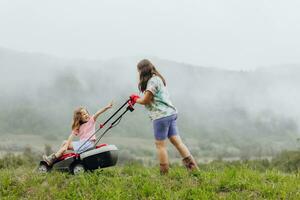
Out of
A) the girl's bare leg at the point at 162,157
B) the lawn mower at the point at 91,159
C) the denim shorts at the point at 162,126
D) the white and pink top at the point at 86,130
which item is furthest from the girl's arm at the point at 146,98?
the white and pink top at the point at 86,130

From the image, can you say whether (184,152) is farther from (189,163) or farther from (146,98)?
(146,98)

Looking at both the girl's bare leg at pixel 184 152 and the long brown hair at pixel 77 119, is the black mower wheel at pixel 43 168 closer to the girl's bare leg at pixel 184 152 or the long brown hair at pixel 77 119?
the long brown hair at pixel 77 119

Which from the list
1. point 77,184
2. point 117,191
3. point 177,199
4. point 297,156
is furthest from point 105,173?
point 297,156

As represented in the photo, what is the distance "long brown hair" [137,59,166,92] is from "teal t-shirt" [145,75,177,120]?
0.11 m

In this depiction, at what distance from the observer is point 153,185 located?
318 inches

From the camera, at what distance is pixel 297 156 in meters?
64.2

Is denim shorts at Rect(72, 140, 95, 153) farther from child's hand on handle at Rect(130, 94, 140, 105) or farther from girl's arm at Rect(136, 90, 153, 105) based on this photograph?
girl's arm at Rect(136, 90, 153, 105)

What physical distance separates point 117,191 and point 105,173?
163 centimetres

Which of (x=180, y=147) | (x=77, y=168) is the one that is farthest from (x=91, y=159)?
(x=180, y=147)

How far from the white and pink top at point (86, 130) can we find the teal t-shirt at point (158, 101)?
1.88 m

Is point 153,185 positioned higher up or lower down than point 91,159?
lower down

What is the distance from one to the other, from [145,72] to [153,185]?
94.8 inches

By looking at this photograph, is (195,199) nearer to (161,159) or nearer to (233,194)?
(233,194)

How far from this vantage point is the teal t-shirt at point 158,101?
9.18 meters
